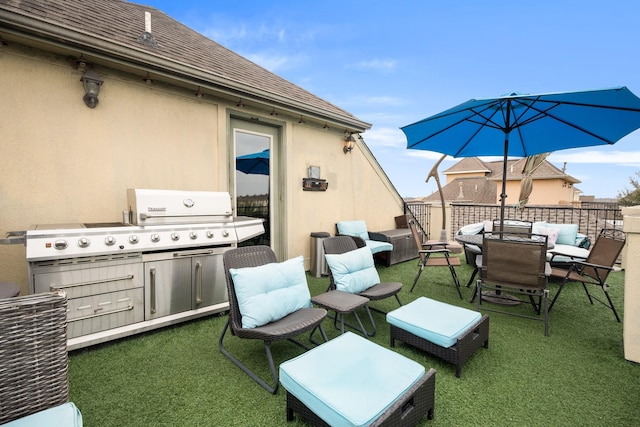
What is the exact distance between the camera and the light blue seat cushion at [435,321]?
2.50m

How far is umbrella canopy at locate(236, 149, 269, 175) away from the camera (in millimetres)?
4977

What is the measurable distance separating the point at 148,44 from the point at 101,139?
1.51 m

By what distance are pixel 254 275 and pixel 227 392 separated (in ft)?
3.10

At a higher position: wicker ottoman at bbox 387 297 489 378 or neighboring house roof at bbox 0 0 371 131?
neighboring house roof at bbox 0 0 371 131

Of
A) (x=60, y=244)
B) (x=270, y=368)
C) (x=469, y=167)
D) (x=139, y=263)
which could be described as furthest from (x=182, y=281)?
(x=469, y=167)

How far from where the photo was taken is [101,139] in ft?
11.4

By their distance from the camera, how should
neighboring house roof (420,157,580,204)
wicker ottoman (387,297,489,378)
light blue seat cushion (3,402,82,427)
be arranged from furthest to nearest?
neighboring house roof (420,157,580,204)
wicker ottoman (387,297,489,378)
light blue seat cushion (3,402,82,427)

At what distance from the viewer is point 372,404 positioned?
158cm

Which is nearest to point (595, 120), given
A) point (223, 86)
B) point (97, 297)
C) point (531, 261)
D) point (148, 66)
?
point (531, 261)

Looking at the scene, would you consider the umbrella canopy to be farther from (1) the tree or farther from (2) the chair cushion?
(1) the tree

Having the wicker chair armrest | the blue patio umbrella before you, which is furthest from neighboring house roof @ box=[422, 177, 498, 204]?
the blue patio umbrella

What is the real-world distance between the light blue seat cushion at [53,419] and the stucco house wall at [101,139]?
2677 mm

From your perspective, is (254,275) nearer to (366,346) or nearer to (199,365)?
(199,365)

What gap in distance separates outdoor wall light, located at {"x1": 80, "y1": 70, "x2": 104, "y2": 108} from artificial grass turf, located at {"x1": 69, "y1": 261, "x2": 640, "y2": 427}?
279 centimetres
